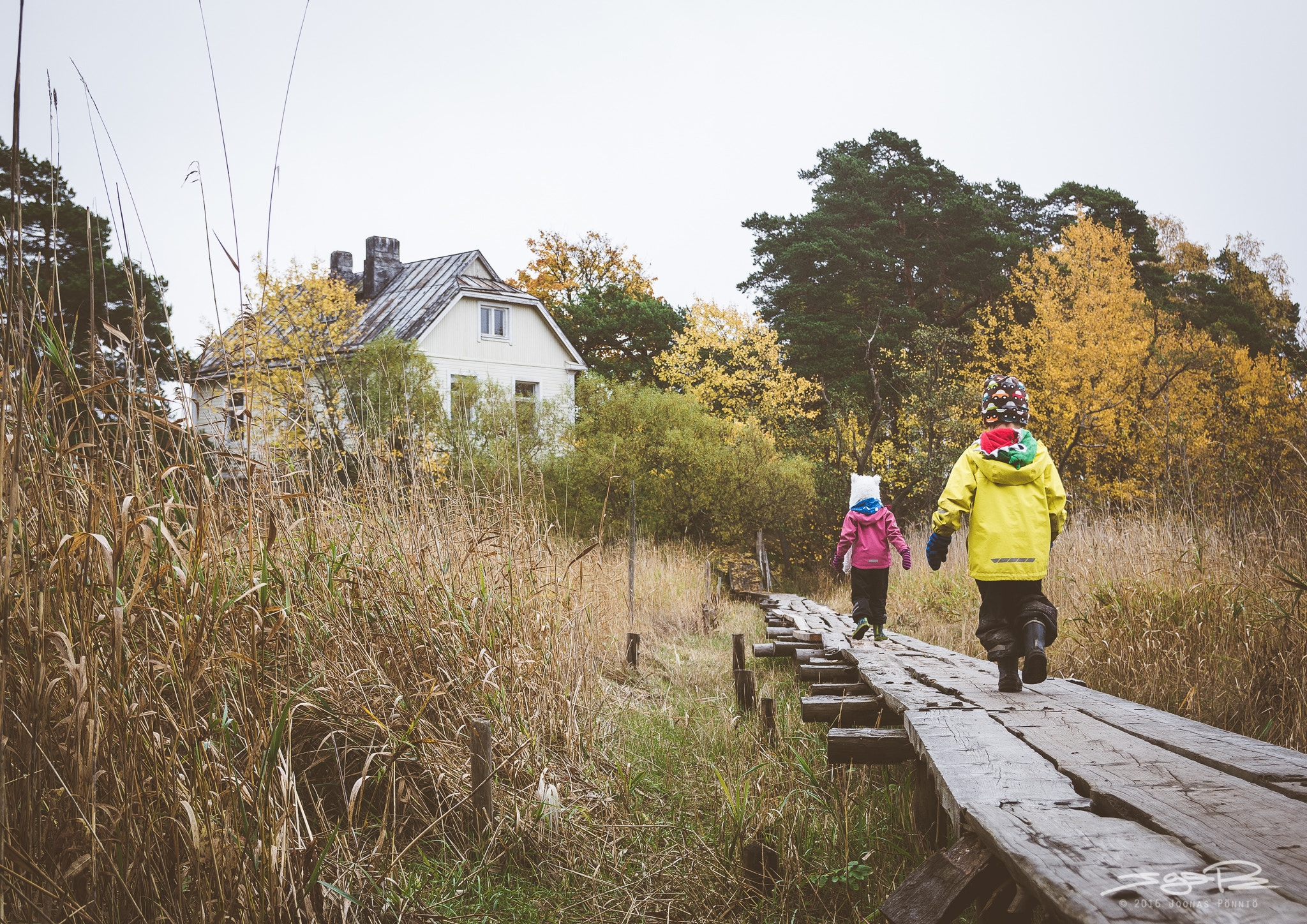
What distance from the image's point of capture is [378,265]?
28.7 m

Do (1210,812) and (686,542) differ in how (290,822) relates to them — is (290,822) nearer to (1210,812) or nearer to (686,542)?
(1210,812)

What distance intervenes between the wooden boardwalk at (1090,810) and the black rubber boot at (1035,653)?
151 mm

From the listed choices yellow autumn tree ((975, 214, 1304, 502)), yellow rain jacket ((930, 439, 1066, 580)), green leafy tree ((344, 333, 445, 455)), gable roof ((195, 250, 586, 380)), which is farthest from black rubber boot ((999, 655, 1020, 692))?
gable roof ((195, 250, 586, 380))

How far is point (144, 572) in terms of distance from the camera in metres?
2.03

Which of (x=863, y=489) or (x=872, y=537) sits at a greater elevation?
(x=863, y=489)

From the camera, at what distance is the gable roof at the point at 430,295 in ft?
78.8

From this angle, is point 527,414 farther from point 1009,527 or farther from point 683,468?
point 1009,527

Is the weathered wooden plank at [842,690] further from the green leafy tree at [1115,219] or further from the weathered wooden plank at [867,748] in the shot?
the green leafy tree at [1115,219]

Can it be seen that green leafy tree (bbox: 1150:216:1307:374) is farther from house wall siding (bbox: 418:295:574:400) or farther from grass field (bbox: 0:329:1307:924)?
grass field (bbox: 0:329:1307:924)

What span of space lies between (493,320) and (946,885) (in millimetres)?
25540

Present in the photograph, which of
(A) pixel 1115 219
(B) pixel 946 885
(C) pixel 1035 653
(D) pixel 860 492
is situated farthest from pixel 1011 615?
(A) pixel 1115 219

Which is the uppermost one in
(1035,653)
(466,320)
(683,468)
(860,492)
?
(466,320)

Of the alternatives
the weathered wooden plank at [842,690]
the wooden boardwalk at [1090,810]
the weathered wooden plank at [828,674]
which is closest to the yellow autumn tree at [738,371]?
the weathered wooden plank at [828,674]

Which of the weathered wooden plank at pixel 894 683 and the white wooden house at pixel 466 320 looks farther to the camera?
the white wooden house at pixel 466 320
